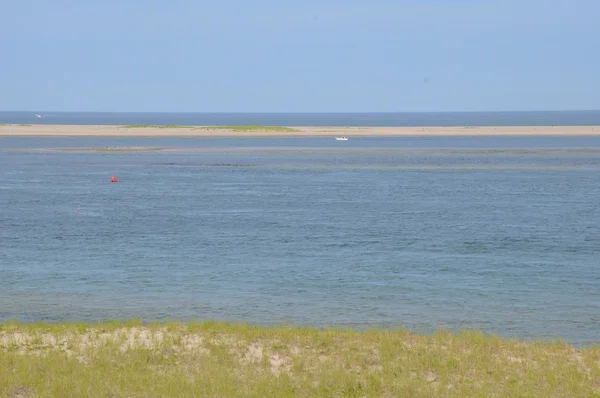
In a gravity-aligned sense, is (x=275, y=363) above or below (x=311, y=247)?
above

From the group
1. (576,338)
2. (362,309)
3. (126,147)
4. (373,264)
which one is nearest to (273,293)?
(362,309)

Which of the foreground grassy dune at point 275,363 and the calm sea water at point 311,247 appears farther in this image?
the calm sea water at point 311,247

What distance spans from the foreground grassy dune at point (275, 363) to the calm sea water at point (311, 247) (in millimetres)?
3269

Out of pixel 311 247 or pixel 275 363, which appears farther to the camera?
pixel 311 247

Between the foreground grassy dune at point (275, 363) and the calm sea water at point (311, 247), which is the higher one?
the foreground grassy dune at point (275, 363)

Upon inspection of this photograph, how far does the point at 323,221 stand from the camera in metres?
40.7

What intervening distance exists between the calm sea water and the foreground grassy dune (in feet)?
10.7

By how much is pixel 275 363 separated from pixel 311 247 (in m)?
17.6

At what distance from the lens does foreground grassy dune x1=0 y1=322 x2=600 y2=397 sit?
1351cm

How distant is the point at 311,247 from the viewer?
1291 inches

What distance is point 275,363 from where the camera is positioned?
1527cm

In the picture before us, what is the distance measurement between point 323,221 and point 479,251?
10.2 meters

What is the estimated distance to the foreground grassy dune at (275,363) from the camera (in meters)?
13.5

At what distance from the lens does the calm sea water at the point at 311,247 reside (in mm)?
22234
